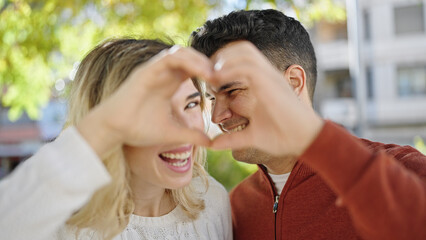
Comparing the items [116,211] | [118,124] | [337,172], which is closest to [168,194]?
[116,211]

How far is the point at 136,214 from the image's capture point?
1.99 metres

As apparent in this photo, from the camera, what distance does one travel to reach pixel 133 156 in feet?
6.04

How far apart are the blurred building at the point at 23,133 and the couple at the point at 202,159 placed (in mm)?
19905

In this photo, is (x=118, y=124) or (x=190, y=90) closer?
(x=118, y=124)

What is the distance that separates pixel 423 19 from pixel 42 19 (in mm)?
15581

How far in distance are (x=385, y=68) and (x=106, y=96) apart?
704 inches

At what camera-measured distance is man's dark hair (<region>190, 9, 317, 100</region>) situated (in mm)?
2385

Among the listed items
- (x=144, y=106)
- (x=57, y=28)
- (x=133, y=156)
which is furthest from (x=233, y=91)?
(x=57, y=28)

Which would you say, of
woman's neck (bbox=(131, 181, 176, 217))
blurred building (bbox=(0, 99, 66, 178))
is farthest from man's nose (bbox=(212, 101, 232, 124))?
blurred building (bbox=(0, 99, 66, 178))

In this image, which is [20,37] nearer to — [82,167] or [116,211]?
[116,211]

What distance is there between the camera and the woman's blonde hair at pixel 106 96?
1.75 meters

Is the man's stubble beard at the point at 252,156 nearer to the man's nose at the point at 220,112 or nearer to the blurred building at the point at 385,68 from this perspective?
the man's nose at the point at 220,112

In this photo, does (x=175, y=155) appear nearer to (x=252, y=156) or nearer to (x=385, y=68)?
(x=252, y=156)

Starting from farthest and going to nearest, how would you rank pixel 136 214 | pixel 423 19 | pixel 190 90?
pixel 423 19, pixel 136 214, pixel 190 90
